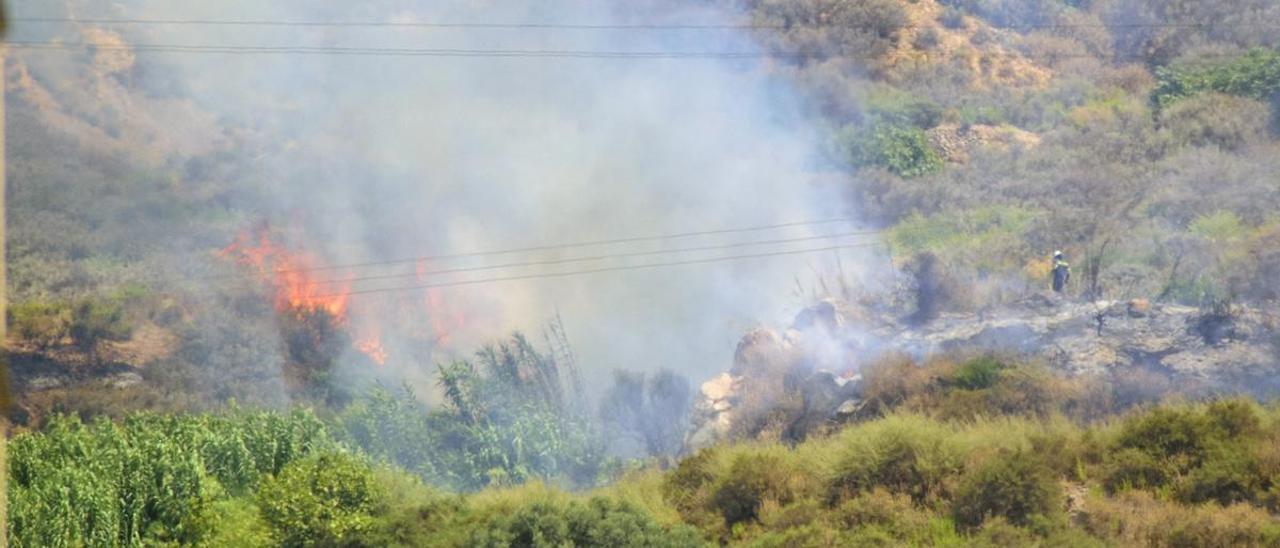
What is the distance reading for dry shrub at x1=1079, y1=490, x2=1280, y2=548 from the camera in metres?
17.9

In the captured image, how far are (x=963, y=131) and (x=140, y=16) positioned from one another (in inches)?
1165

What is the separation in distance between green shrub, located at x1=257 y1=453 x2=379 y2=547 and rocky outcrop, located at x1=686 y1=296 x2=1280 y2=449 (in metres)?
8.57

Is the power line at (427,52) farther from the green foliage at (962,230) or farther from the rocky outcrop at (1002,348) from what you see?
the rocky outcrop at (1002,348)

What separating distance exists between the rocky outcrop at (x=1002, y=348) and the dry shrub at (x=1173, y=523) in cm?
633

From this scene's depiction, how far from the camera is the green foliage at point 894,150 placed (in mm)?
43750

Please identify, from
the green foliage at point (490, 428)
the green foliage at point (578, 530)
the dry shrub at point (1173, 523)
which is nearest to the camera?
the dry shrub at point (1173, 523)

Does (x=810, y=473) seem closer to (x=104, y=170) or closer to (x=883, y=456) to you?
(x=883, y=456)

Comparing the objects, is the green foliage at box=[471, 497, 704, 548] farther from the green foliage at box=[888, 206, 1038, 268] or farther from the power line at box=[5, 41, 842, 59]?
the power line at box=[5, 41, 842, 59]

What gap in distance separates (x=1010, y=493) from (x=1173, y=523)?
7.39ft

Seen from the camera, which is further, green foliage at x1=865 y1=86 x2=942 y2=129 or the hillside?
green foliage at x1=865 y1=86 x2=942 y2=129

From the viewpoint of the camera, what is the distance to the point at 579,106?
152 feet

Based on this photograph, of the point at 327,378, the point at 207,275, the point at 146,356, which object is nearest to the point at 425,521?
the point at 327,378

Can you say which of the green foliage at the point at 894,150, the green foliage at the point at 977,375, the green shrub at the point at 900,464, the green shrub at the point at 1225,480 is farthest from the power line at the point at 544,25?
the green shrub at the point at 1225,480

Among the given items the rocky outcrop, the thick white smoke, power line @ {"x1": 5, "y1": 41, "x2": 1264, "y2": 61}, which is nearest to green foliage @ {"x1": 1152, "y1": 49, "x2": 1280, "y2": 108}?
power line @ {"x1": 5, "y1": 41, "x2": 1264, "y2": 61}
